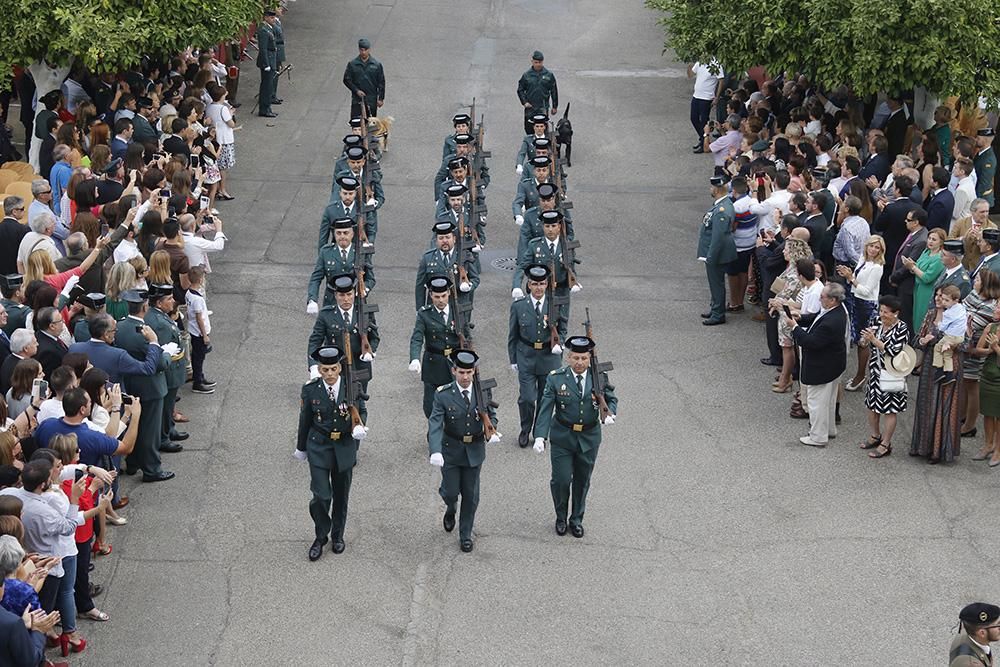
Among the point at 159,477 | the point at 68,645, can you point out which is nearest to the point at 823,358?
the point at 159,477

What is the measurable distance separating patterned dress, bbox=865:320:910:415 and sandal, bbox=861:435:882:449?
316mm

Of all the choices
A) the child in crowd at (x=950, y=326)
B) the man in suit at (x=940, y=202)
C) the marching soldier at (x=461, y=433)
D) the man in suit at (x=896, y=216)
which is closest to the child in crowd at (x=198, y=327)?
the marching soldier at (x=461, y=433)

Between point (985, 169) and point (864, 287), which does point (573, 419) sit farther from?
point (985, 169)

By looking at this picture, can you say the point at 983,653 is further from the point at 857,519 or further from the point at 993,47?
the point at 993,47

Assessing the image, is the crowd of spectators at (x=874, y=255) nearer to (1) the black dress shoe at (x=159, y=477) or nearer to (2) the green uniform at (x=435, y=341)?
(2) the green uniform at (x=435, y=341)

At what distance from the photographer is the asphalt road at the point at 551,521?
9492 mm

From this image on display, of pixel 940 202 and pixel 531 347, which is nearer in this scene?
pixel 531 347

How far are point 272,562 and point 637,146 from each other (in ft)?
37.3

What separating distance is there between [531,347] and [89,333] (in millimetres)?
3451

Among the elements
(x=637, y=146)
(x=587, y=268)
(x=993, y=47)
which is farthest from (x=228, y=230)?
(x=993, y=47)

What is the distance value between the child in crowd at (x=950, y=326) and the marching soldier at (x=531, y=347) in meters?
2.98

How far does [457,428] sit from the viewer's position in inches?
402

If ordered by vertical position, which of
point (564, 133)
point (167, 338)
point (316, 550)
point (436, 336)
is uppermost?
point (167, 338)

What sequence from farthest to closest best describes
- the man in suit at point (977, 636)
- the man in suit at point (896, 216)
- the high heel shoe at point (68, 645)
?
the man in suit at point (896, 216)
the high heel shoe at point (68, 645)
the man in suit at point (977, 636)
